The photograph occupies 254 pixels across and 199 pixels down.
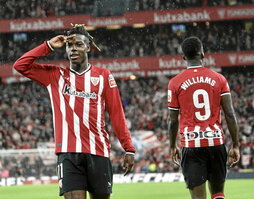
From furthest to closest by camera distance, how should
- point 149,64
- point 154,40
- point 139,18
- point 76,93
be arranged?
point 154,40 → point 139,18 → point 149,64 → point 76,93

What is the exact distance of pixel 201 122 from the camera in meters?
6.21

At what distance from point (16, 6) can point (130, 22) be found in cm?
606

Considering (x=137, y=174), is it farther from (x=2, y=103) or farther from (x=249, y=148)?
(x=2, y=103)

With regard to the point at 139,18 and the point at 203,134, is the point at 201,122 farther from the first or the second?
the point at 139,18

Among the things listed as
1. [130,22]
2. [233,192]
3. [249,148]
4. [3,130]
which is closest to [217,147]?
[233,192]

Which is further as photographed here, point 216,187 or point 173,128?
point 173,128

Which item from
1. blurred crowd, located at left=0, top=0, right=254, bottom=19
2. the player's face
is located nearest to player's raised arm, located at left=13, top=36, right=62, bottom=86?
the player's face

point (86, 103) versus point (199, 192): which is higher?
point (86, 103)

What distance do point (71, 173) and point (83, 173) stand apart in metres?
0.12

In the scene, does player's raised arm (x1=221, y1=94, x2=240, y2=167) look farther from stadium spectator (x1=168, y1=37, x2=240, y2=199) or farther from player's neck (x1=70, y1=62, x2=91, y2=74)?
player's neck (x1=70, y1=62, x2=91, y2=74)

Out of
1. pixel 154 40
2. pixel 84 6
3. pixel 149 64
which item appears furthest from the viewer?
pixel 84 6

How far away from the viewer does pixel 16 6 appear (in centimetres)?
3484

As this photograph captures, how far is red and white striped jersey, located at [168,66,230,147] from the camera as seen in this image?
617 centimetres

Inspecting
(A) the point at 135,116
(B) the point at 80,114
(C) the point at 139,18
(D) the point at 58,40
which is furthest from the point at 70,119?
(C) the point at 139,18
